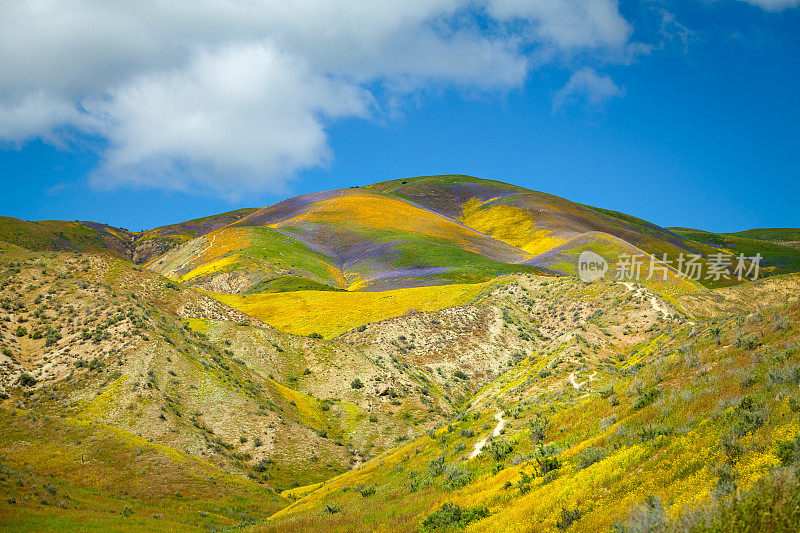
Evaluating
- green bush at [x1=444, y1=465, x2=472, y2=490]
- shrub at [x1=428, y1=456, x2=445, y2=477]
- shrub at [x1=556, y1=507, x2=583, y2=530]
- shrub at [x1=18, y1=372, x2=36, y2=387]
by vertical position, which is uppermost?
shrub at [x1=556, y1=507, x2=583, y2=530]

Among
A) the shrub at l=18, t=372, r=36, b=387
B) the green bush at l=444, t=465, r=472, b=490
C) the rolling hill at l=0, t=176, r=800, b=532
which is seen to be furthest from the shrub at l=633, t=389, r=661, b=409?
the shrub at l=18, t=372, r=36, b=387

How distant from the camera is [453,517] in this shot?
12.5 meters

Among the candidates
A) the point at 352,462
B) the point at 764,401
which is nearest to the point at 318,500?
the point at 352,462

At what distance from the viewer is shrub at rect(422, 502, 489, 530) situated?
1209 centimetres

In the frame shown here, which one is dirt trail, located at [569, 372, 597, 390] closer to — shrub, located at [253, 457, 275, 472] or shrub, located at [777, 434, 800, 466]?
shrub, located at [777, 434, 800, 466]

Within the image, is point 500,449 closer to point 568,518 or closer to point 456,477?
point 456,477

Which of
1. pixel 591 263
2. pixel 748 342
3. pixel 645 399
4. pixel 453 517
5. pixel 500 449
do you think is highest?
pixel 591 263

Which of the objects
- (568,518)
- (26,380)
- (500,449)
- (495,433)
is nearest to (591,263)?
(495,433)

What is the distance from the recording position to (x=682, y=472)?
9023 mm

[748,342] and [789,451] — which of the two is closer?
[789,451]

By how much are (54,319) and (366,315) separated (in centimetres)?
3406

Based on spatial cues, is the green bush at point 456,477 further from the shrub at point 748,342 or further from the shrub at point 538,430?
the shrub at point 748,342

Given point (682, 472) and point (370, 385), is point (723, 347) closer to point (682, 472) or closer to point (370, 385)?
point (682, 472)

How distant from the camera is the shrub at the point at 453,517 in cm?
1209
